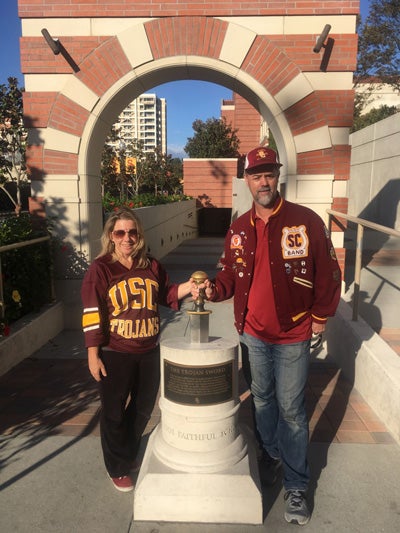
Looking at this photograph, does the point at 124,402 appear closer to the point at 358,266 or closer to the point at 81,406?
the point at 81,406

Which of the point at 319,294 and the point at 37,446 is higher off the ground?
the point at 319,294

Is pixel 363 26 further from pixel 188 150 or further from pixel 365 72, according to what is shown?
pixel 188 150

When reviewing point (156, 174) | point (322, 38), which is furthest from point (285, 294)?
point (156, 174)

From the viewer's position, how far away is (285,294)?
2.79 meters

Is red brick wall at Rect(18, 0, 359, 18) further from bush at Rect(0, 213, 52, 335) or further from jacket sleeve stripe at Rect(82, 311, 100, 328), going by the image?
jacket sleeve stripe at Rect(82, 311, 100, 328)

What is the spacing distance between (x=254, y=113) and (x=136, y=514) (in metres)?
46.4

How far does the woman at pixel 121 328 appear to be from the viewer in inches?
113

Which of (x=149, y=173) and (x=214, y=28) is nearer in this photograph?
(x=214, y=28)

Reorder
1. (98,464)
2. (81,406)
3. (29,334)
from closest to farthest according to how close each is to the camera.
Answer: (98,464)
(81,406)
(29,334)

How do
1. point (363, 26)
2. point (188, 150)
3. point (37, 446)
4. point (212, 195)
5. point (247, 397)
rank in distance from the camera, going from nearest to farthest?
point (37, 446), point (247, 397), point (212, 195), point (363, 26), point (188, 150)

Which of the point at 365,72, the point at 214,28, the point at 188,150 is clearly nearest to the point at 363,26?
the point at 365,72

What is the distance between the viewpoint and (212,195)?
24.8 metres

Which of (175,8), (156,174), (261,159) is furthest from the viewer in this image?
(156,174)

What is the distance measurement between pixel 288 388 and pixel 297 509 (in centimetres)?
74
